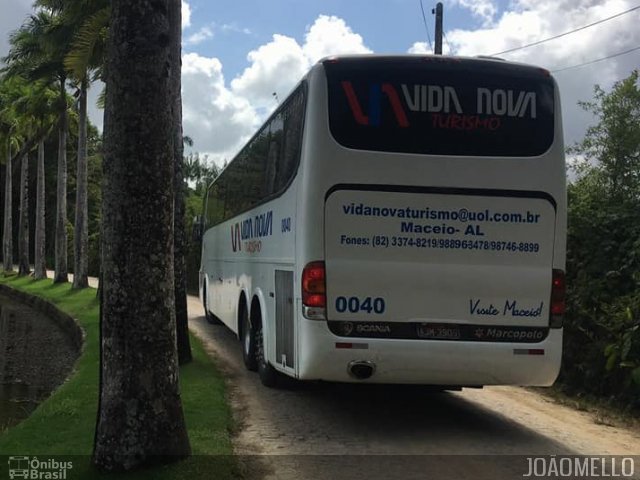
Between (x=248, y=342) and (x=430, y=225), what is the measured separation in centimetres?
444

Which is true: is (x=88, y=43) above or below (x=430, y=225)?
above

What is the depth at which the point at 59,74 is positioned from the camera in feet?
82.7

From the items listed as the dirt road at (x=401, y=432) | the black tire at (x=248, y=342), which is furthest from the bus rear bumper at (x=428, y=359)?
the black tire at (x=248, y=342)

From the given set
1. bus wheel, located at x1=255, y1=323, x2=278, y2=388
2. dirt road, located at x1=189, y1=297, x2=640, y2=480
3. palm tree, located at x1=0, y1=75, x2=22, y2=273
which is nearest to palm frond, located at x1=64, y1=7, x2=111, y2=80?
palm tree, located at x1=0, y1=75, x2=22, y2=273

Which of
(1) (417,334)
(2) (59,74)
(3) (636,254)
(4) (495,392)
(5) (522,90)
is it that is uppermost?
(2) (59,74)

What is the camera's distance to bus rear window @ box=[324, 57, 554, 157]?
662 centimetres

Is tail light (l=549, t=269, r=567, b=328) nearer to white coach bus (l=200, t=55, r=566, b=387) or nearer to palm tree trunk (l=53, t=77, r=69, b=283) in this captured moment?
white coach bus (l=200, t=55, r=566, b=387)

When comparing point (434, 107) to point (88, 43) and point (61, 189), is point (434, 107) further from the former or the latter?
point (61, 189)

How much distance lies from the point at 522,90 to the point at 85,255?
2164 cm

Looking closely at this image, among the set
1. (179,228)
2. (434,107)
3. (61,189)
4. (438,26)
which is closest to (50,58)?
(61,189)

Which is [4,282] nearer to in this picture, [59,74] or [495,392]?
[59,74]

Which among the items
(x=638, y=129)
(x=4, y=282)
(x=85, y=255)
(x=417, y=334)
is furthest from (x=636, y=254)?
(x=4, y=282)

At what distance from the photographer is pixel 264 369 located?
9.00 m

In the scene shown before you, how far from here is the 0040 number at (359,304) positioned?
644 cm
